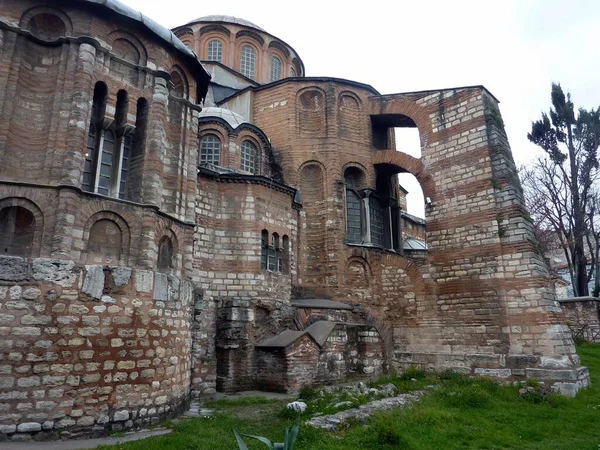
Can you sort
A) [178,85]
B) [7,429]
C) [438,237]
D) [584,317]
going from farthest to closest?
[584,317] < [438,237] < [178,85] < [7,429]

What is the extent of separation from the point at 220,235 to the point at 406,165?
23.9 ft

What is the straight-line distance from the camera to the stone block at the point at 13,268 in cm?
670

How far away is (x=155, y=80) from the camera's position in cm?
922

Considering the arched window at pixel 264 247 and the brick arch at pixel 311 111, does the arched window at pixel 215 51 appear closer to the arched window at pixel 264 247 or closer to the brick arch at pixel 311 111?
the brick arch at pixel 311 111

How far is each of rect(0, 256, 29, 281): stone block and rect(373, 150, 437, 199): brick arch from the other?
11.8 m

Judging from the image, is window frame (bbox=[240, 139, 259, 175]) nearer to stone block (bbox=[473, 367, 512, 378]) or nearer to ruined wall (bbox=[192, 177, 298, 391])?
ruined wall (bbox=[192, 177, 298, 391])

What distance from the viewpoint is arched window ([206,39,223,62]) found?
23656 mm

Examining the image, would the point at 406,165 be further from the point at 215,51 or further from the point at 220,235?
the point at 215,51

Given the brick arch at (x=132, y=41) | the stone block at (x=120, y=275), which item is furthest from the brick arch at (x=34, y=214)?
the brick arch at (x=132, y=41)

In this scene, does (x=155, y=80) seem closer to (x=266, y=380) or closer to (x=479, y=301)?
(x=266, y=380)

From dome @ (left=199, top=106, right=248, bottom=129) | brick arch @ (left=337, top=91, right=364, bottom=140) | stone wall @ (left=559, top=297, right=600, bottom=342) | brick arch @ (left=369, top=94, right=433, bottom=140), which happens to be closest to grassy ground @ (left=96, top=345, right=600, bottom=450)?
brick arch @ (left=369, top=94, right=433, bottom=140)

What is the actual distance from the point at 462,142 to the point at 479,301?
16.7 ft

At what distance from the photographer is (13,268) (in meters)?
6.76

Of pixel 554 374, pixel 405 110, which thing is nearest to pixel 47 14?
pixel 405 110
